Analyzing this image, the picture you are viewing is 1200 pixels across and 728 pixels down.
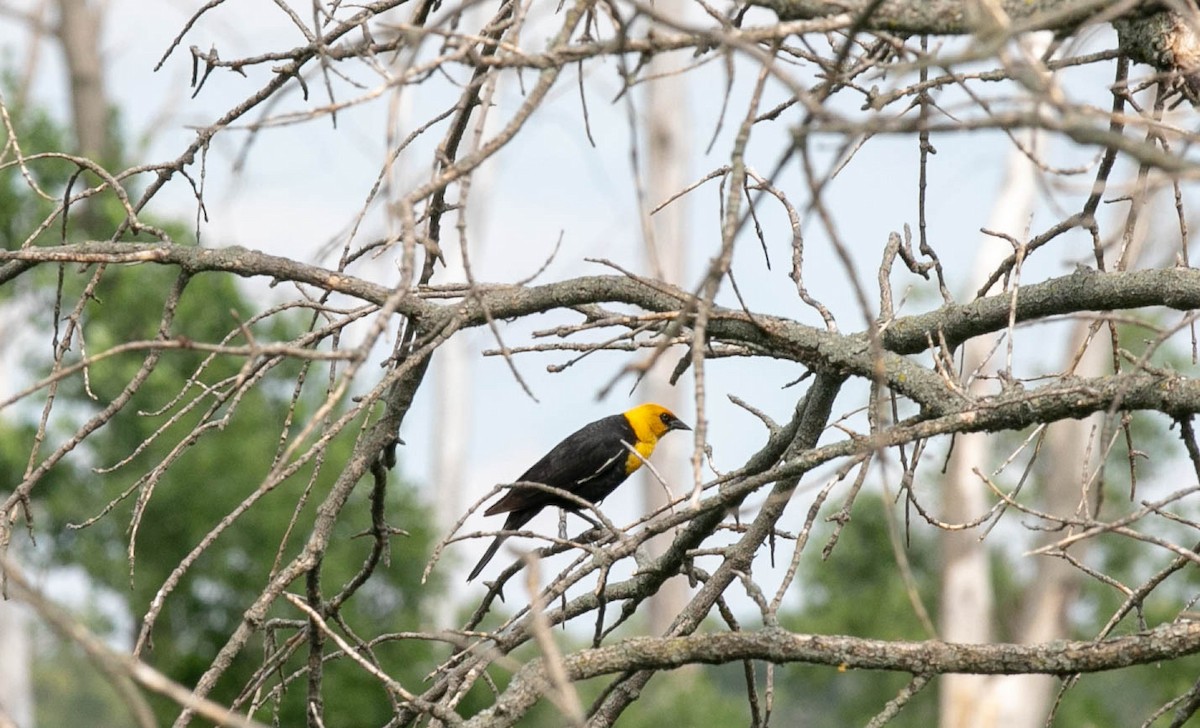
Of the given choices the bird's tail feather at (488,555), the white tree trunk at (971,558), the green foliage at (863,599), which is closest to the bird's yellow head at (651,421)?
the bird's tail feather at (488,555)

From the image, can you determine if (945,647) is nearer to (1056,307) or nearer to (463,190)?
(1056,307)

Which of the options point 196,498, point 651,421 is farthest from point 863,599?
point 651,421

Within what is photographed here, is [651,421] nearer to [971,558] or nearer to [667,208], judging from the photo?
[971,558]

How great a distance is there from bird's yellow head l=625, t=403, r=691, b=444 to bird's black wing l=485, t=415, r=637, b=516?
763mm

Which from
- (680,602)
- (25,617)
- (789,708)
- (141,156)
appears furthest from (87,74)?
(789,708)

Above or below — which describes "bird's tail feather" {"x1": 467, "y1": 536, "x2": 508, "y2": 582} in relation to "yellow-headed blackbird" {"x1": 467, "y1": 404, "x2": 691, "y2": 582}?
below

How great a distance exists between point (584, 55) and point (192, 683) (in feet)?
38.6

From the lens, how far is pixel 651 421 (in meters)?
6.83

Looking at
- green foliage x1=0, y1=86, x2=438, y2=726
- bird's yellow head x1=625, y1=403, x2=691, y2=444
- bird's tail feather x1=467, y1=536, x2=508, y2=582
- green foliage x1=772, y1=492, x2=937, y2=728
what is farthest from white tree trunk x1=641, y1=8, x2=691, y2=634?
bird's tail feather x1=467, y1=536, x2=508, y2=582

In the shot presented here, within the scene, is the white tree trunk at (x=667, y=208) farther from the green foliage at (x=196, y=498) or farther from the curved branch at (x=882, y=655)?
the curved branch at (x=882, y=655)

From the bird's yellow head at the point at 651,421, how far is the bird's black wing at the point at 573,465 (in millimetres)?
763

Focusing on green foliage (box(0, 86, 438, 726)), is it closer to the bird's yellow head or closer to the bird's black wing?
the bird's yellow head

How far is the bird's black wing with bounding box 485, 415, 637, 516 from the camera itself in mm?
5547

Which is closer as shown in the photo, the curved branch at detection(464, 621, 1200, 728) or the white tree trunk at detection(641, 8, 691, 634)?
the curved branch at detection(464, 621, 1200, 728)
